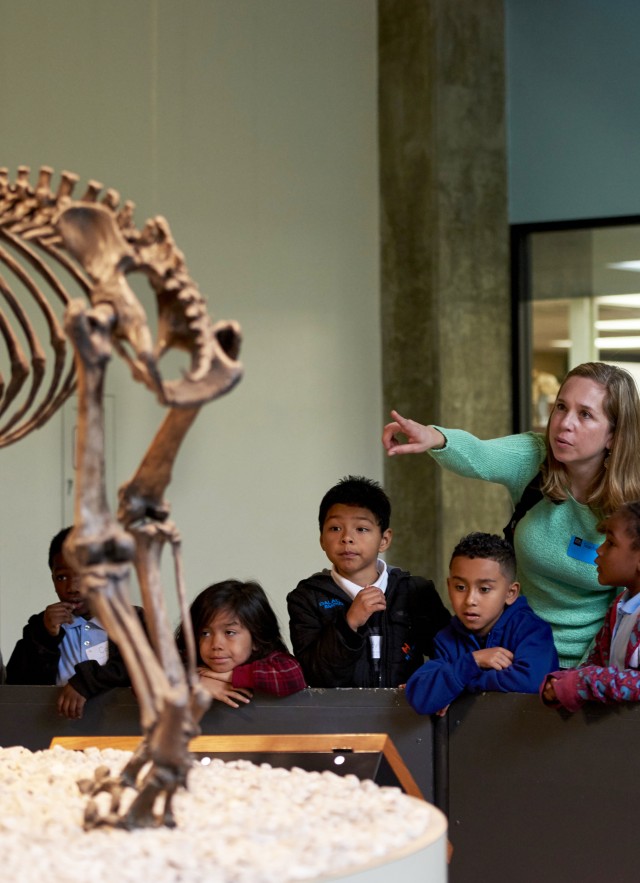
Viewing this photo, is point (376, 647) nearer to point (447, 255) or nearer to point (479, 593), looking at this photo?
point (479, 593)

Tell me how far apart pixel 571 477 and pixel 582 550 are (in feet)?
0.75

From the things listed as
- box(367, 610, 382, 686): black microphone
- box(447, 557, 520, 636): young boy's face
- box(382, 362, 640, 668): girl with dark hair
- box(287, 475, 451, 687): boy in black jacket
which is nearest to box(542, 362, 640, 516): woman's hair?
box(382, 362, 640, 668): girl with dark hair

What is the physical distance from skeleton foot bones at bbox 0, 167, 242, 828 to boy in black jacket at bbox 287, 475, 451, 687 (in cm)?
136

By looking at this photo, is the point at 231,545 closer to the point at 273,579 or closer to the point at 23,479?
the point at 273,579

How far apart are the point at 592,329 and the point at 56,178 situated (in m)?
3.20

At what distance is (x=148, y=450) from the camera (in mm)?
2447

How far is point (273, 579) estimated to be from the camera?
6969 millimetres

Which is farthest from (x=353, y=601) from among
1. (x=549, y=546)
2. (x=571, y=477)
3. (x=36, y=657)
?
(x=36, y=657)

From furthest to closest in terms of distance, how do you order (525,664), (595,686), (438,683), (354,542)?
(354,542), (525,664), (438,683), (595,686)

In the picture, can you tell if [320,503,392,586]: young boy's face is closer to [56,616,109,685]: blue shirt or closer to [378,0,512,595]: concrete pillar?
[56,616,109,685]: blue shirt

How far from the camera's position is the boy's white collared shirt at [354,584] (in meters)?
3.93

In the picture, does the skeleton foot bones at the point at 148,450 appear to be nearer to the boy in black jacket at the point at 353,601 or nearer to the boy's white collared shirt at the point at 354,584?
the boy in black jacket at the point at 353,601

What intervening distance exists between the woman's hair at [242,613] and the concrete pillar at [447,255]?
3.52m

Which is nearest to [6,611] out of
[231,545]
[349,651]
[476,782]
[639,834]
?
[231,545]
